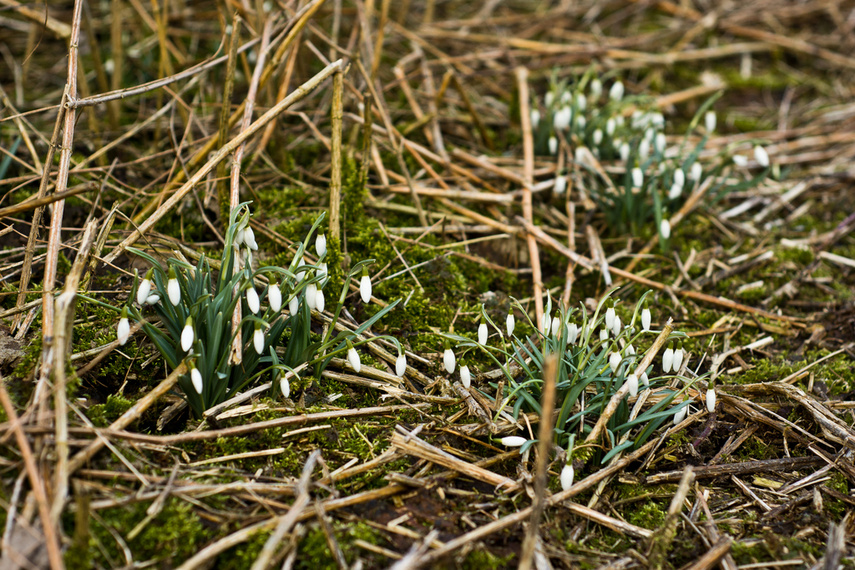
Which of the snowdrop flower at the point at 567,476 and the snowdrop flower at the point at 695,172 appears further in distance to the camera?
the snowdrop flower at the point at 695,172

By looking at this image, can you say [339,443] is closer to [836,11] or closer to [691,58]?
[691,58]

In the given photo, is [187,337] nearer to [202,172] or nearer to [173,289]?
[173,289]

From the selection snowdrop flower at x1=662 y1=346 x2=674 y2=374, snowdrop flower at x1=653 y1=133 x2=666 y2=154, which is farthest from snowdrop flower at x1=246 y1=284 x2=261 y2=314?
snowdrop flower at x1=653 y1=133 x2=666 y2=154

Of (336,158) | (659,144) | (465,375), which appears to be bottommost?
(465,375)

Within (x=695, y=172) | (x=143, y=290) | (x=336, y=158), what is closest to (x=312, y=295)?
(x=143, y=290)

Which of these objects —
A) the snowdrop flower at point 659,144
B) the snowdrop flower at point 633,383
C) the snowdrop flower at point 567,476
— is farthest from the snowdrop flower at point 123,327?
the snowdrop flower at point 659,144

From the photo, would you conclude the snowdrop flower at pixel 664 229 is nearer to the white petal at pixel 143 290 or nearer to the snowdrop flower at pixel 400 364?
the snowdrop flower at pixel 400 364

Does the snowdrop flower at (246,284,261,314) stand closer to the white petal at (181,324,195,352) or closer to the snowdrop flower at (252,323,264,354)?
the snowdrop flower at (252,323,264,354)
